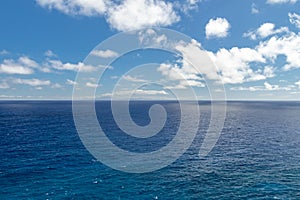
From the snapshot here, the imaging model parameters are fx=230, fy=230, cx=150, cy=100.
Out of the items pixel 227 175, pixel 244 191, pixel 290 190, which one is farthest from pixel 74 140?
pixel 290 190

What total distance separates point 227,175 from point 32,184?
5405cm

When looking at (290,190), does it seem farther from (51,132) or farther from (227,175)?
(51,132)

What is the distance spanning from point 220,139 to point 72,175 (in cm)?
7722

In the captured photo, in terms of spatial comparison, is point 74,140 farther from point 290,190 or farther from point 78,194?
point 290,190

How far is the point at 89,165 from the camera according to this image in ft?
245

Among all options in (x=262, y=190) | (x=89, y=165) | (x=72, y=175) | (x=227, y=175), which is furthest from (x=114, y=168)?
(x=262, y=190)

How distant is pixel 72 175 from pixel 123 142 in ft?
141

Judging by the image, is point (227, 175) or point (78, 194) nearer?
point (78, 194)

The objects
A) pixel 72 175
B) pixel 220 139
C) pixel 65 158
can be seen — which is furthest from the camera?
pixel 220 139

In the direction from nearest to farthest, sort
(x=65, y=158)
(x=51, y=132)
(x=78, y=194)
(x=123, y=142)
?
1. (x=78, y=194)
2. (x=65, y=158)
3. (x=123, y=142)
4. (x=51, y=132)

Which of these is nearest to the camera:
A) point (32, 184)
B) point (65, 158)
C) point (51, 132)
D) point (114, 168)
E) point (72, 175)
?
point (32, 184)

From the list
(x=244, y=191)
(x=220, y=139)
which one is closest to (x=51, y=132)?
(x=220, y=139)

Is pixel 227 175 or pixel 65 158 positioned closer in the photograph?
pixel 227 175

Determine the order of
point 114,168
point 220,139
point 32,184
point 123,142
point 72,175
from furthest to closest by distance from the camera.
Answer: point 220,139, point 123,142, point 114,168, point 72,175, point 32,184
